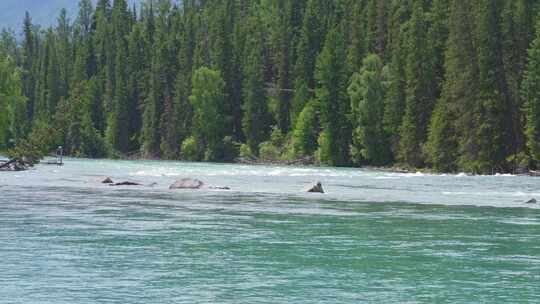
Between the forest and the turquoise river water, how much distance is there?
115ft

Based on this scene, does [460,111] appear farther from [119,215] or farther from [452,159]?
[119,215]

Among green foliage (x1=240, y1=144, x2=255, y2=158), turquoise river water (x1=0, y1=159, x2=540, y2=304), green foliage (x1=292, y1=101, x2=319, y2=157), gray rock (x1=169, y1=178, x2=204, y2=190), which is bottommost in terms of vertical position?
turquoise river water (x1=0, y1=159, x2=540, y2=304)

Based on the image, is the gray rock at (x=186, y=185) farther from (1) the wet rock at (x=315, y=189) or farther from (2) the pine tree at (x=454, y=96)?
(2) the pine tree at (x=454, y=96)

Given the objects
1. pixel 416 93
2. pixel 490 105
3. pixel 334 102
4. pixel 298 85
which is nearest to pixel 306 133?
pixel 334 102

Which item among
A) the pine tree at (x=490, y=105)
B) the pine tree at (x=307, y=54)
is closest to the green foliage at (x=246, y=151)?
the pine tree at (x=307, y=54)

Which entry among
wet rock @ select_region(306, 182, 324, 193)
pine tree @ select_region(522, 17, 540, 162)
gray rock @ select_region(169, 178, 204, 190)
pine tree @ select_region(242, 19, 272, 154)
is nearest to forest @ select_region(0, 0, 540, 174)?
pine tree @ select_region(522, 17, 540, 162)

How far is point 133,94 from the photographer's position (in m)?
162

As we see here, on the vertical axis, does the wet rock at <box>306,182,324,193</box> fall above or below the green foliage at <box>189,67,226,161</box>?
below

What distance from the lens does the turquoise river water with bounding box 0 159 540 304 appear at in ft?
64.6

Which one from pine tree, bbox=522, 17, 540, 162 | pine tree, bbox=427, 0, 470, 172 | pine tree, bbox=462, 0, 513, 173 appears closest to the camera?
pine tree, bbox=522, 17, 540, 162

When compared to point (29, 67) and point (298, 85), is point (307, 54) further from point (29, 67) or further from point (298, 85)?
point (29, 67)

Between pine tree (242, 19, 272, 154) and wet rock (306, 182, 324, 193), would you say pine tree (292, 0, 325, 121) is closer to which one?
pine tree (242, 19, 272, 154)

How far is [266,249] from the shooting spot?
25.8 meters

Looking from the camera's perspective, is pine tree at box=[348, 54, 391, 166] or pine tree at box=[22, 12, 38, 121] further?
pine tree at box=[22, 12, 38, 121]
